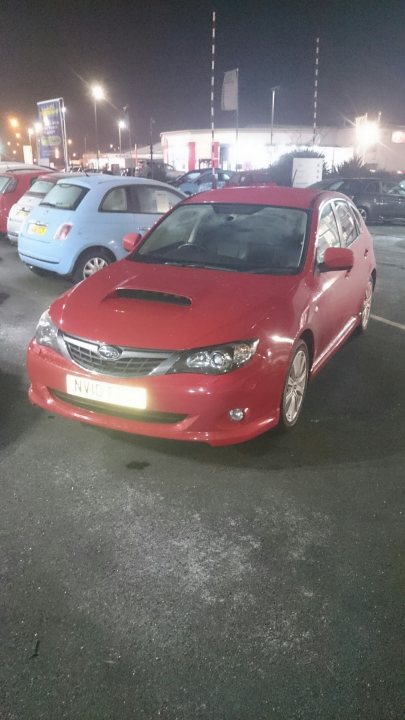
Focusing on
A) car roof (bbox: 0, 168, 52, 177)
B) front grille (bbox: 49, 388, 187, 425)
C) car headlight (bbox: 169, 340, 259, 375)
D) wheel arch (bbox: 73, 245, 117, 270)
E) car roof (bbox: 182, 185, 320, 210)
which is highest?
car roof (bbox: 0, 168, 52, 177)

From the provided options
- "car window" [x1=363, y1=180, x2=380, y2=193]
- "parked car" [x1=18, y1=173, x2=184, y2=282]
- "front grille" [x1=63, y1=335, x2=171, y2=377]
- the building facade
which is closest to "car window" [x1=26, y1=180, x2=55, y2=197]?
"parked car" [x1=18, y1=173, x2=184, y2=282]

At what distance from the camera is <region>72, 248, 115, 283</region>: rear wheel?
7744 mm

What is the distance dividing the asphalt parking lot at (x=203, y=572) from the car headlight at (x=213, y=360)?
687 mm

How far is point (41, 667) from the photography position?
210cm

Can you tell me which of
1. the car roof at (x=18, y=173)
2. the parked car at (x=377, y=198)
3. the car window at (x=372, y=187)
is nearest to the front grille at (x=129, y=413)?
the car roof at (x=18, y=173)

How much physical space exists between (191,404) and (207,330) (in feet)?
1.51

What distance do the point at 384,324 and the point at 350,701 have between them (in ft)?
17.5

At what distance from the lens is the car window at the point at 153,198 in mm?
8484

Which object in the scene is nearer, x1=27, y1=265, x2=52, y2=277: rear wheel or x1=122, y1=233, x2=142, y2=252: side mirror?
x1=122, y1=233, x2=142, y2=252: side mirror

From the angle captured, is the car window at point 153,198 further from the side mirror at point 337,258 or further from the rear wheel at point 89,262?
the side mirror at point 337,258

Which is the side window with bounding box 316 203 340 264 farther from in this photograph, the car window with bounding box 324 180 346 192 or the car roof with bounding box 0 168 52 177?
the car window with bounding box 324 180 346 192

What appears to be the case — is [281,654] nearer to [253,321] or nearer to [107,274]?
[253,321]

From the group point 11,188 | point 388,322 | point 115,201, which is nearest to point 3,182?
point 11,188

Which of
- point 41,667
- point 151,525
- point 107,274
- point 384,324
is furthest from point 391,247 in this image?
point 41,667
